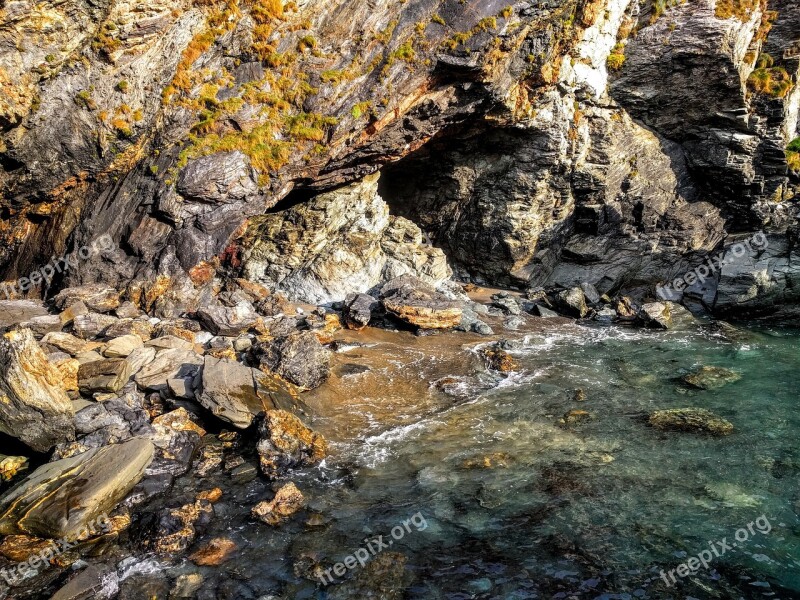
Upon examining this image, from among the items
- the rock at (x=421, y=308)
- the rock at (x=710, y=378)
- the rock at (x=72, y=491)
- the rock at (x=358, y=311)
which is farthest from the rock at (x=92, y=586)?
the rock at (x=710, y=378)

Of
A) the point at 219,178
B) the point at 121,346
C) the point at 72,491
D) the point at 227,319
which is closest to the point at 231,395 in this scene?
the point at 72,491

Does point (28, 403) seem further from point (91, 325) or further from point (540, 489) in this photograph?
point (540, 489)

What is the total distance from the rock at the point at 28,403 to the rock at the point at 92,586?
454 cm

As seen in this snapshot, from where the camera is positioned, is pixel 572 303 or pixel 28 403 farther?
pixel 572 303

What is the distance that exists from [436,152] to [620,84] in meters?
11.4

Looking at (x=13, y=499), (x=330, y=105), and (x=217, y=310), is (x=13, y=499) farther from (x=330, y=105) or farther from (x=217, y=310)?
(x=330, y=105)

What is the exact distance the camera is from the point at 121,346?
51.0ft

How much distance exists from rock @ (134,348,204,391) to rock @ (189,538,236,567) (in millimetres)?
6144

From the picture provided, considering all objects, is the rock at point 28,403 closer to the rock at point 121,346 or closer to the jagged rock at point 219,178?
the rock at point 121,346

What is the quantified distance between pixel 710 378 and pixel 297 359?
1428cm

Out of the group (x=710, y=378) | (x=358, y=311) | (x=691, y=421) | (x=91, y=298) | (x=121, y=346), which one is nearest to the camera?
(x=691, y=421)

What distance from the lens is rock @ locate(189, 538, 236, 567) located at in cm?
909

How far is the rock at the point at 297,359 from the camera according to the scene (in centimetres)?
1599

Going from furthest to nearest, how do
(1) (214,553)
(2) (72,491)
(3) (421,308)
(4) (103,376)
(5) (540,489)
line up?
(3) (421,308) → (4) (103,376) → (5) (540,489) → (2) (72,491) → (1) (214,553)
